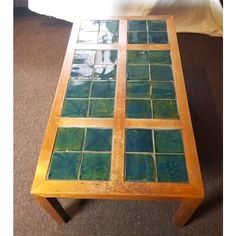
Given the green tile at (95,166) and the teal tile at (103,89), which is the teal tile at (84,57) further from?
the green tile at (95,166)

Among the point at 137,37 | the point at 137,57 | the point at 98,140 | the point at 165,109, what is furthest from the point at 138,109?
the point at 137,37

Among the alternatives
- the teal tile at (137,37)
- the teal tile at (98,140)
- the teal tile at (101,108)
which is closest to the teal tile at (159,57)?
the teal tile at (137,37)

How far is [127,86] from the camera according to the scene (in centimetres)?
98

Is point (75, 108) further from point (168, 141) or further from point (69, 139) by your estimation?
point (168, 141)

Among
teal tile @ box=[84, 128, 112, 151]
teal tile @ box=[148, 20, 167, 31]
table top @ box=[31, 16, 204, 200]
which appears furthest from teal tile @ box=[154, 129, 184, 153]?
teal tile @ box=[148, 20, 167, 31]

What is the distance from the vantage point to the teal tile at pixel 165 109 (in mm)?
874

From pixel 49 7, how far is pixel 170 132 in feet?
5.37

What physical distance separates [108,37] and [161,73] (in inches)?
14.8

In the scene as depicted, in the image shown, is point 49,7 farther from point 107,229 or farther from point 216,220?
point 216,220

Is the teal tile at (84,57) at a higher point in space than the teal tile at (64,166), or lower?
higher

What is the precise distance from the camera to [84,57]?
3.65 ft

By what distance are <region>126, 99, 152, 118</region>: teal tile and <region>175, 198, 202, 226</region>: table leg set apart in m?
0.33

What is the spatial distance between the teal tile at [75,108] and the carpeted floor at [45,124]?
458 millimetres
